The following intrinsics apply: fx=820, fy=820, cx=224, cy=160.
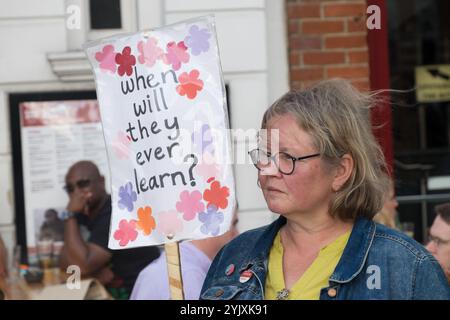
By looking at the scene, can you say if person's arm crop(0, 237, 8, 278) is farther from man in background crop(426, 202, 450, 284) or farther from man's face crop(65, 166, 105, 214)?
man in background crop(426, 202, 450, 284)

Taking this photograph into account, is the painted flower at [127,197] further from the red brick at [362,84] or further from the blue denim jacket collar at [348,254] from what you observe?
the red brick at [362,84]

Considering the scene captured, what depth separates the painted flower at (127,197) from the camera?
9.96 ft

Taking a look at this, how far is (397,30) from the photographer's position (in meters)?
5.78

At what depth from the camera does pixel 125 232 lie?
3.03 meters

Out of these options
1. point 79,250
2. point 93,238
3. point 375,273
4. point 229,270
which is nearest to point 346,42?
point 93,238

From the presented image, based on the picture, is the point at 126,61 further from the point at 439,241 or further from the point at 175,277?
the point at 439,241

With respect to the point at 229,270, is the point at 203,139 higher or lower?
higher

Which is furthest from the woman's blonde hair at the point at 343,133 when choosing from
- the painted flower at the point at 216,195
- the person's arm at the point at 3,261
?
the person's arm at the point at 3,261

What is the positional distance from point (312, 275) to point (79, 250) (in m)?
2.36

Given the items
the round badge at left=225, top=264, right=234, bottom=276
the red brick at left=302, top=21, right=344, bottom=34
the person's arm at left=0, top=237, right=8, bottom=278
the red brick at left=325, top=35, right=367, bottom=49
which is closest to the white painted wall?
the person's arm at left=0, top=237, right=8, bottom=278

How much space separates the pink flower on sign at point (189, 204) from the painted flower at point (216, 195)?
0.03 m

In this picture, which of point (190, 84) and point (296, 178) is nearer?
point (296, 178)
